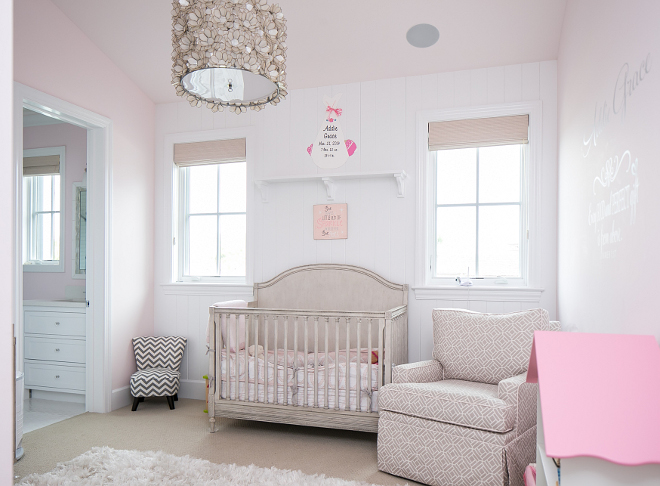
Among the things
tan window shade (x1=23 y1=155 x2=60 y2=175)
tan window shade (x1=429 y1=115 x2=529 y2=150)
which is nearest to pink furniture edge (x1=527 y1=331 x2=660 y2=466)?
tan window shade (x1=429 y1=115 x2=529 y2=150)

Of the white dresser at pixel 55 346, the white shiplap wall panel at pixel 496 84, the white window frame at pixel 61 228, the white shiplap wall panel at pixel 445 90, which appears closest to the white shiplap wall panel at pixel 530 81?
the white shiplap wall panel at pixel 496 84

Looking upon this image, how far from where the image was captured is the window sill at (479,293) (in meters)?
3.25

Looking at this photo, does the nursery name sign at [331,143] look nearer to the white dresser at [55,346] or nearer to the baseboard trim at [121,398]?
the white dresser at [55,346]

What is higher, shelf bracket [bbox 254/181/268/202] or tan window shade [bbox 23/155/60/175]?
tan window shade [bbox 23/155/60/175]

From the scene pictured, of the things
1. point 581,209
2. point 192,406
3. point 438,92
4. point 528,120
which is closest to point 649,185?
point 581,209

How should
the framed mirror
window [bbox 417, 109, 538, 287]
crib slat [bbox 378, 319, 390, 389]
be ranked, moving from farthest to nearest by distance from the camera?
1. the framed mirror
2. window [bbox 417, 109, 538, 287]
3. crib slat [bbox 378, 319, 390, 389]

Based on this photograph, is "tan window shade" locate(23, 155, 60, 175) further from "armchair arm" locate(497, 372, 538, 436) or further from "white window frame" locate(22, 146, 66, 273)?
"armchair arm" locate(497, 372, 538, 436)

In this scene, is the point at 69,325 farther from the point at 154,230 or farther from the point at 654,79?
the point at 654,79

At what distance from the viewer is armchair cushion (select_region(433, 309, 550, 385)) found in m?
2.68

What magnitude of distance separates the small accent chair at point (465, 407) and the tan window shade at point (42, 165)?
373 centimetres

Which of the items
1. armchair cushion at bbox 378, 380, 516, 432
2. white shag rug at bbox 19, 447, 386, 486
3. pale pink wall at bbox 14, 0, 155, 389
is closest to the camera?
armchair cushion at bbox 378, 380, 516, 432

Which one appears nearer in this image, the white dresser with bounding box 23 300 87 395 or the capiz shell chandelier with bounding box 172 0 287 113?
the capiz shell chandelier with bounding box 172 0 287 113

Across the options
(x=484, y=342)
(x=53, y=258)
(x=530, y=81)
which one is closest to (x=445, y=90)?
(x=530, y=81)

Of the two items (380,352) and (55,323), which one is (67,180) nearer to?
(55,323)
